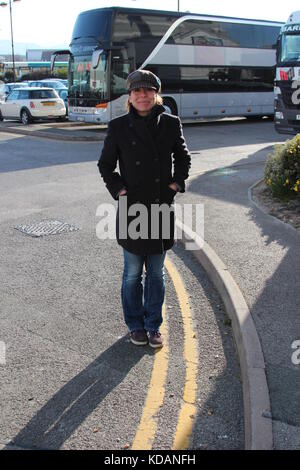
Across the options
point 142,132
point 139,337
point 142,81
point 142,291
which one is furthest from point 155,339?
point 142,81

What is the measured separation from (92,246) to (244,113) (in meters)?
19.5

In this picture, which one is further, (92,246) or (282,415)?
(92,246)

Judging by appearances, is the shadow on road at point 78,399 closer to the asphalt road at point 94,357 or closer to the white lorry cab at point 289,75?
the asphalt road at point 94,357

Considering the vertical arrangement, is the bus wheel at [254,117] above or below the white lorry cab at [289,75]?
below

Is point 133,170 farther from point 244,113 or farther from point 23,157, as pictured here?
point 244,113

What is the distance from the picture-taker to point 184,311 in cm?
536

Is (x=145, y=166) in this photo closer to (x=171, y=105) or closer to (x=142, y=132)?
(x=142, y=132)

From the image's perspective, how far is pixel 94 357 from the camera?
4438mm

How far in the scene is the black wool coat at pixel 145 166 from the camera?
4.21 metres

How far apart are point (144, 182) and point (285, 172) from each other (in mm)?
4971

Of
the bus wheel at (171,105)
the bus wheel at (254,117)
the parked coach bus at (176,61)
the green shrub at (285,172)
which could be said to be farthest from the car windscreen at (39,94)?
the green shrub at (285,172)

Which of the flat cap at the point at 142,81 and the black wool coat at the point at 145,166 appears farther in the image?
the black wool coat at the point at 145,166
